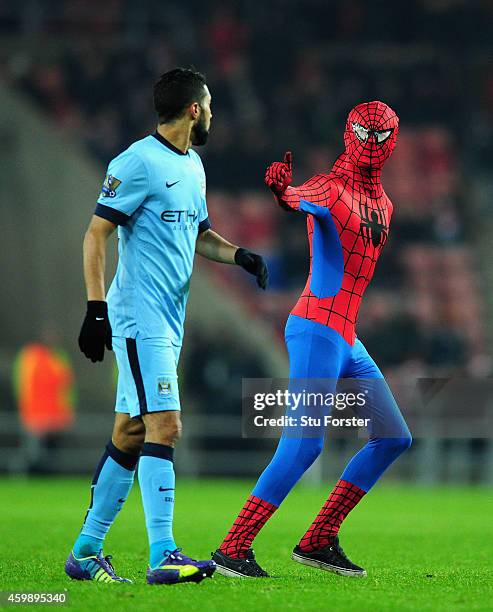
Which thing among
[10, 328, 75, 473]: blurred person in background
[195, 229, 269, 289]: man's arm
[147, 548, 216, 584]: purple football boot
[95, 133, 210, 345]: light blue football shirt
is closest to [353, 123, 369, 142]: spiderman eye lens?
[195, 229, 269, 289]: man's arm

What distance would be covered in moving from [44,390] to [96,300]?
1220 centimetres

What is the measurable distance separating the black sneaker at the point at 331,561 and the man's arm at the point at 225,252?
1522 mm

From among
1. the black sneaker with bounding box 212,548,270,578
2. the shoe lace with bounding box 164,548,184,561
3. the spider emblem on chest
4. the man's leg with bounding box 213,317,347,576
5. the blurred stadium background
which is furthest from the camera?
the blurred stadium background

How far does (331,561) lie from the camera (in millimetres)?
7090

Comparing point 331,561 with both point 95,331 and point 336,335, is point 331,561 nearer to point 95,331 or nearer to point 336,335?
point 336,335

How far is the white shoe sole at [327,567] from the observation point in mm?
7043

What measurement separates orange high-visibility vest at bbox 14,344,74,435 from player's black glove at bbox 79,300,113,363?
11986 mm

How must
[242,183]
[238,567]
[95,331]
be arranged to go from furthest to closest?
1. [242,183]
2. [238,567]
3. [95,331]

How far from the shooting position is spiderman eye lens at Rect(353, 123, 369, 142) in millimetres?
7094

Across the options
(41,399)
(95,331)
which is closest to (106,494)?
(95,331)

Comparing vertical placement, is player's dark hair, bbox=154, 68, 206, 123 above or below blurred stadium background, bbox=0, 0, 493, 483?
below

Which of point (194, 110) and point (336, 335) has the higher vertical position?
point (194, 110)

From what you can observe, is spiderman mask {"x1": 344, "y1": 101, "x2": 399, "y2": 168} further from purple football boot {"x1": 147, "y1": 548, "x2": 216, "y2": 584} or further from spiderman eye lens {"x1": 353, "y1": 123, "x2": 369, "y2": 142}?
purple football boot {"x1": 147, "y1": 548, "x2": 216, "y2": 584}

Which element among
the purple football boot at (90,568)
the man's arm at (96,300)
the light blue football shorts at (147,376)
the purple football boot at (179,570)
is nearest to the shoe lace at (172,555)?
the purple football boot at (179,570)
